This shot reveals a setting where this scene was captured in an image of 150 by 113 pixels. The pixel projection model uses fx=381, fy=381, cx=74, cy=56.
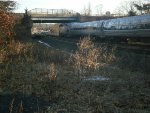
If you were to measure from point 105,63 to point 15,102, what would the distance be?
10446 mm

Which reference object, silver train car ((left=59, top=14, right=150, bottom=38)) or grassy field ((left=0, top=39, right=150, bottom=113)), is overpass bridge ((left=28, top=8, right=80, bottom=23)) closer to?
silver train car ((left=59, top=14, right=150, bottom=38))

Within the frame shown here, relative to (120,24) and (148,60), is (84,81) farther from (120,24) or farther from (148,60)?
(120,24)

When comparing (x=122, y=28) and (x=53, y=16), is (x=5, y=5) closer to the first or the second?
(x=122, y=28)

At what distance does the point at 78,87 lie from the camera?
14.4 meters

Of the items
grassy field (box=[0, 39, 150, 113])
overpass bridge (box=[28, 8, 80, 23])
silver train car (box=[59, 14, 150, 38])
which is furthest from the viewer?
overpass bridge (box=[28, 8, 80, 23])

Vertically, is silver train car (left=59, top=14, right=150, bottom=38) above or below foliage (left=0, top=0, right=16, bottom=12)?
below

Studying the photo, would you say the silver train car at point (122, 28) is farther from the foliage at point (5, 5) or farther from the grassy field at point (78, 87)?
the foliage at point (5, 5)

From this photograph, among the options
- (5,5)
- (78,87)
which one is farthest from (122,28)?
(78,87)

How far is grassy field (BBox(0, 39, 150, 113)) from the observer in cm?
1134

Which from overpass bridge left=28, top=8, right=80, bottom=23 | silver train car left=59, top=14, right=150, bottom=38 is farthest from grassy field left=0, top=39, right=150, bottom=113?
overpass bridge left=28, top=8, right=80, bottom=23

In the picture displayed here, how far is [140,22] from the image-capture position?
108 ft

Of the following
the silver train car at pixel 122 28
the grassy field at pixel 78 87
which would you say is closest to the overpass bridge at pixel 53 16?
the silver train car at pixel 122 28

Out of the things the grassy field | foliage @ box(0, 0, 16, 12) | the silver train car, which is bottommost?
the grassy field

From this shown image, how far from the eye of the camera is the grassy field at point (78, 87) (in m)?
11.3
